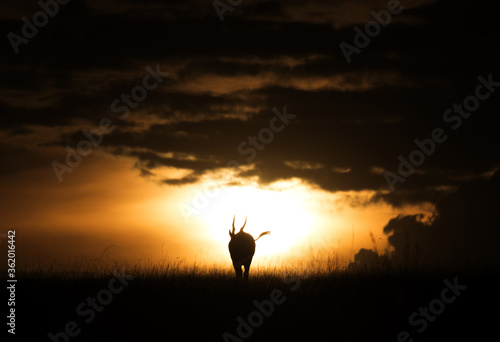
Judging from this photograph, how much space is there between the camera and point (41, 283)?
1425cm

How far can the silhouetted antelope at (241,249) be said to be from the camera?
53.8 feet

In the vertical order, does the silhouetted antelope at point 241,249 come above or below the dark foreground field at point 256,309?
above

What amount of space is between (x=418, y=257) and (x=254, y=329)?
7.18 meters

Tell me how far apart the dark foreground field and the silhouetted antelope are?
67.0 inches

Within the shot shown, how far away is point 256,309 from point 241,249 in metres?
4.76

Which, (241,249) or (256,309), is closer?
(256,309)

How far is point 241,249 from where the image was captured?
54.1 feet

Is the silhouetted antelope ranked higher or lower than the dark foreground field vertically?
higher

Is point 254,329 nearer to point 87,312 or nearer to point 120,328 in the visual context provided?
point 120,328

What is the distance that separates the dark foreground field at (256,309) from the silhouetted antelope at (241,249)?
1.70 meters

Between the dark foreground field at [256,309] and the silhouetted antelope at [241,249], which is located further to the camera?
the silhouetted antelope at [241,249]

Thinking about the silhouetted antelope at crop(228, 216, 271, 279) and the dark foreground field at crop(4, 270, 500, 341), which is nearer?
the dark foreground field at crop(4, 270, 500, 341)

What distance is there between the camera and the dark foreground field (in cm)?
1093

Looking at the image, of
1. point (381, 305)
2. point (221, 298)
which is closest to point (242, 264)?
point (221, 298)
